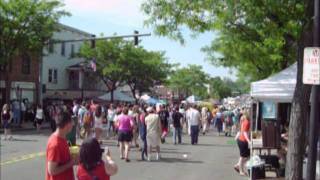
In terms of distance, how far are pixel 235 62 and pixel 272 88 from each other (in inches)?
867

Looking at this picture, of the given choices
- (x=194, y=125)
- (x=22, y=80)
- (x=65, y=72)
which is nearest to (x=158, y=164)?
(x=194, y=125)

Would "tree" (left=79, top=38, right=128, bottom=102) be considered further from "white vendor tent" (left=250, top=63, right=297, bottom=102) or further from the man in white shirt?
"white vendor tent" (left=250, top=63, right=297, bottom=102)

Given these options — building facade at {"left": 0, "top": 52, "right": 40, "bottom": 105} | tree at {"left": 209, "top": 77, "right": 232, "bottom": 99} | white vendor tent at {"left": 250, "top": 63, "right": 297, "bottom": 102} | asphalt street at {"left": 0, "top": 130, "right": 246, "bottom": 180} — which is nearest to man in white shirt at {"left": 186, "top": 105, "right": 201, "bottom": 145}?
asphalt street at {"left": 0, "top": 130, "right": 246, "bottom": 180}

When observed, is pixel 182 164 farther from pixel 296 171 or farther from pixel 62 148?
pixel 62 148

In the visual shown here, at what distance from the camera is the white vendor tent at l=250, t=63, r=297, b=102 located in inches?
591

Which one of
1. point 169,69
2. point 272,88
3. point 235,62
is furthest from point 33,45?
point 169,69

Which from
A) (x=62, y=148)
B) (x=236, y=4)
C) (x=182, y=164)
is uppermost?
(x=236, y=4)

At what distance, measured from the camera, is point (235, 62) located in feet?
122

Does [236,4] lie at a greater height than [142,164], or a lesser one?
greater

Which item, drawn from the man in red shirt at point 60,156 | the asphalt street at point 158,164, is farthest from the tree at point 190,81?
the man in red shirt at point 60,156

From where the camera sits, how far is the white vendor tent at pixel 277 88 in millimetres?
15016

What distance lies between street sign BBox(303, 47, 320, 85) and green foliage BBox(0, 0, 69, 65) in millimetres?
30934

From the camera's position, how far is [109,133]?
3069 cm

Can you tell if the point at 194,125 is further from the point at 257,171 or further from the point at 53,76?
the point at 53,76
